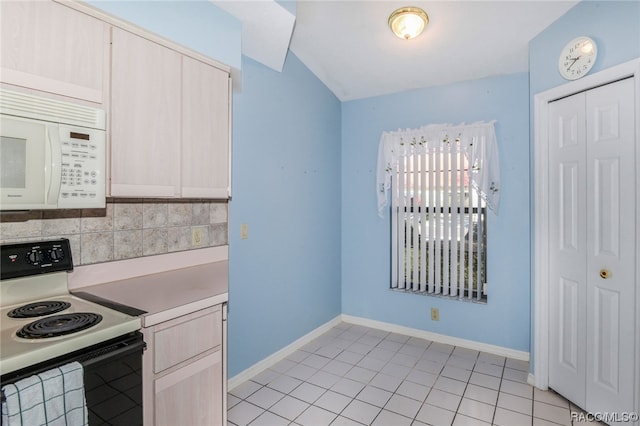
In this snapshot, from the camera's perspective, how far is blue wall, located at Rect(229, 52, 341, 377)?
2.65 meters

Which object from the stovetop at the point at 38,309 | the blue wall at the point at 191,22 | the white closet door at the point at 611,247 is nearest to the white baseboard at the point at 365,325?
the white closet door at the point at 611,247

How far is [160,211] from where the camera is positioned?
212cm

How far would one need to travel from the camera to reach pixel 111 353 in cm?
123

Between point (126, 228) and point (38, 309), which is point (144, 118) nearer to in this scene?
point (126, 228)

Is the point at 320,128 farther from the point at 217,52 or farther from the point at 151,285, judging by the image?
the point at 151,285

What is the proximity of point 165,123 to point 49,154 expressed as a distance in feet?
1.88

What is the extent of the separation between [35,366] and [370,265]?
3.15 meters

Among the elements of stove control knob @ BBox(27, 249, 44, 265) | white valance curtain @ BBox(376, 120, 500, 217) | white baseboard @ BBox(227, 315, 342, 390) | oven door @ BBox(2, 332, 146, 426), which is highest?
white valance curtain @ BBox(376, 120, 500, 217)

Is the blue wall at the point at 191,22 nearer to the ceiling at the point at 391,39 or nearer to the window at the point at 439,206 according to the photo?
the ceiling at the point at 391,39

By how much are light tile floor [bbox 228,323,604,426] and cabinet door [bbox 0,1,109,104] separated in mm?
2042

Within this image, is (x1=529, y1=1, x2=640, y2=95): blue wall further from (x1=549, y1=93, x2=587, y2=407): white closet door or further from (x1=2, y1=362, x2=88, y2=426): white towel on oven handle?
(x1=2, y1=362, x2=88, y2=426): white towel on oven handle

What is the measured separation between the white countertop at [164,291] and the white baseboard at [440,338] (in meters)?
2.21

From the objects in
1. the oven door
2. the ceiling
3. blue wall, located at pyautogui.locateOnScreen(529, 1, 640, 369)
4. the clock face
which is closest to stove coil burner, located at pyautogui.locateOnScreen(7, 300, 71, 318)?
the oven door

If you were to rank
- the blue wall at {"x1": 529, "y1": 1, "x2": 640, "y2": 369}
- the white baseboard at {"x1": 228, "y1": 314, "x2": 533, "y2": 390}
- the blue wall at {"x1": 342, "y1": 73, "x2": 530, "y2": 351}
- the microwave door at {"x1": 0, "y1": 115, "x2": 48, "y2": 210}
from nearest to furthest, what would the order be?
the microwave door at {"x1": 0, "y1": 115, "x2": 48, "y2": 210}, the blue wall at {"x1": 529, "y1": 1, "x2": 640, "y2": 369}, the white baseboard at {"x1": 228, "y1": 314, "x2": 533, "y2": 390}, the blue wall at {"x1": 342, "y1": 73, "x2": 530, "y2": 351}
